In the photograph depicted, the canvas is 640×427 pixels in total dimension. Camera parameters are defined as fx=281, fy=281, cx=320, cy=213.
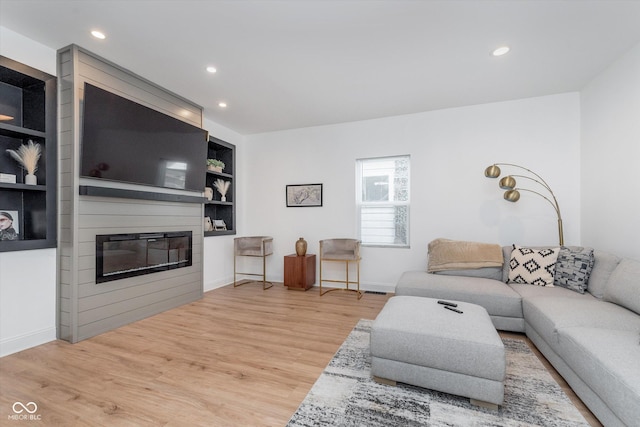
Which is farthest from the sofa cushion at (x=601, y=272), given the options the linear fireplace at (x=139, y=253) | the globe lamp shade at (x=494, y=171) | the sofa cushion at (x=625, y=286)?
the linear fireplace at (x=139, y=253)

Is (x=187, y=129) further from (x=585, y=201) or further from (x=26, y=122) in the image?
(x=585, y=201)

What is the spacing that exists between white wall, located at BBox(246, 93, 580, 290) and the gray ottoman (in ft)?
7.29

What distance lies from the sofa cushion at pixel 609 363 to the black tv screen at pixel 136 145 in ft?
12.7

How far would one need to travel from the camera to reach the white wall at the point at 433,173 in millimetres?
3561

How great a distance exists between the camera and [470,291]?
2754 mm

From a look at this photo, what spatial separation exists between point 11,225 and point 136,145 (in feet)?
3.99

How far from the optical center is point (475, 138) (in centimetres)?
386

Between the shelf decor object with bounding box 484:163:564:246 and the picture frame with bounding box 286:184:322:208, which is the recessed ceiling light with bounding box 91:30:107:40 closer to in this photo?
the picture frame with bounding box 286:184:322:208

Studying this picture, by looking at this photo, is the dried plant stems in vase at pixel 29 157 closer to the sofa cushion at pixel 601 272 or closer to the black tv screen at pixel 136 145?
the black tv screen at pixel 136 145

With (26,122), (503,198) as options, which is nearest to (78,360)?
(26,122)

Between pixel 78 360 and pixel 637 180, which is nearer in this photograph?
pixel 78 360

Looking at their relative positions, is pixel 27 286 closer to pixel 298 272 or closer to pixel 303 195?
pixel 298 272

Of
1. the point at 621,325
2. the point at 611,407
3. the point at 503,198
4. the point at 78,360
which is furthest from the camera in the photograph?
the point at 503,198

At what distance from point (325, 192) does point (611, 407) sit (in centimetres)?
377
